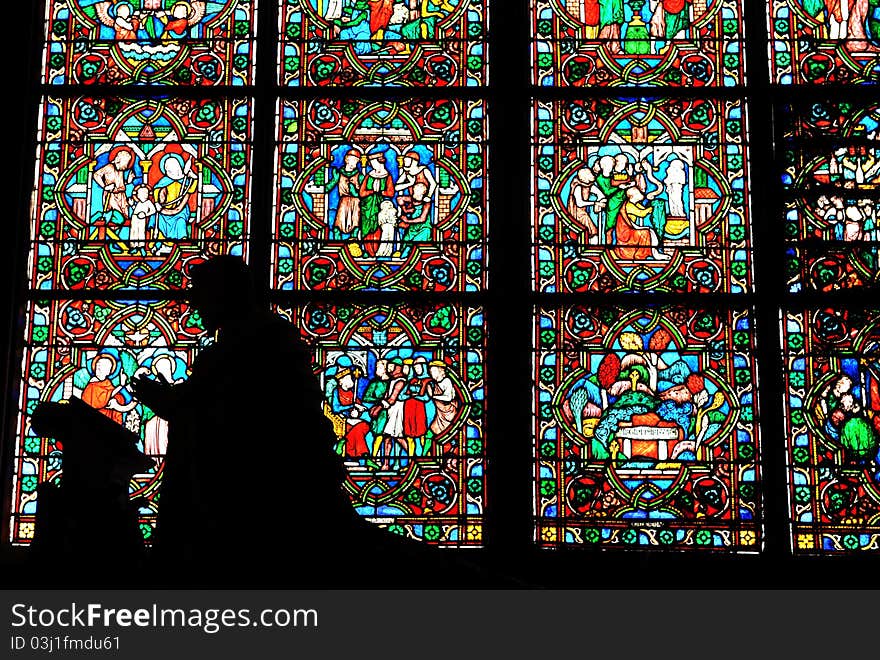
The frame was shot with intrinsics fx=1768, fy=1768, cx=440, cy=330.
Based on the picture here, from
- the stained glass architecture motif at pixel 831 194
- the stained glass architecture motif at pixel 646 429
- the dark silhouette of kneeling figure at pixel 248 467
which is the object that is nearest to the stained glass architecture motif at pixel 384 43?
the stained glass architecture motif at pixel 646 429

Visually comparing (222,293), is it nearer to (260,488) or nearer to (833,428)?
(260,488)

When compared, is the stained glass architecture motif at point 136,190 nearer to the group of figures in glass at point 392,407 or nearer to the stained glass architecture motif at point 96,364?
the stained glass architecture motif at point 96,364

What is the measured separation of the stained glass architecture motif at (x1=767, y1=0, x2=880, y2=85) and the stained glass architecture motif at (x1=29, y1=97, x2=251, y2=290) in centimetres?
241

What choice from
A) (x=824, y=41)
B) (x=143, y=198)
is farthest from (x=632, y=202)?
(x=143, y=198)

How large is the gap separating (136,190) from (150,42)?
2.46ft

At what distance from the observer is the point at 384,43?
7.96m

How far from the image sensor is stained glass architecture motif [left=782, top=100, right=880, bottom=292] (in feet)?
24.8

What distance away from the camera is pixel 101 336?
24.4 feet

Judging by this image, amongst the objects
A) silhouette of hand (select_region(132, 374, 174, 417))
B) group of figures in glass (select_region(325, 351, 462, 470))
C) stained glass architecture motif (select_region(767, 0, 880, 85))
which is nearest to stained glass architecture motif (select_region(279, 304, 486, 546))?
group of figures in glass (select_region(325, 351, 462, 470))

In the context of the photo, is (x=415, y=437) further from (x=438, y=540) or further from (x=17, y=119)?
(x=17, y=119)

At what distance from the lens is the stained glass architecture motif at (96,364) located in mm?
7219

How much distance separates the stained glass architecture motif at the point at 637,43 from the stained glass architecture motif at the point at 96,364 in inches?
79.4

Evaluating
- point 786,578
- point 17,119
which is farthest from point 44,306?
point 786,578

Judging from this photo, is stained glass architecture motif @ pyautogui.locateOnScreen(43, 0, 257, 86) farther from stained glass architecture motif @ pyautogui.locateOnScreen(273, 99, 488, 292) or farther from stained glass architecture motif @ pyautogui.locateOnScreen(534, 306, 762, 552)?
stained glass architecture motif @ pyautogui.locateOnScreen(534, 306, 762, 552)
